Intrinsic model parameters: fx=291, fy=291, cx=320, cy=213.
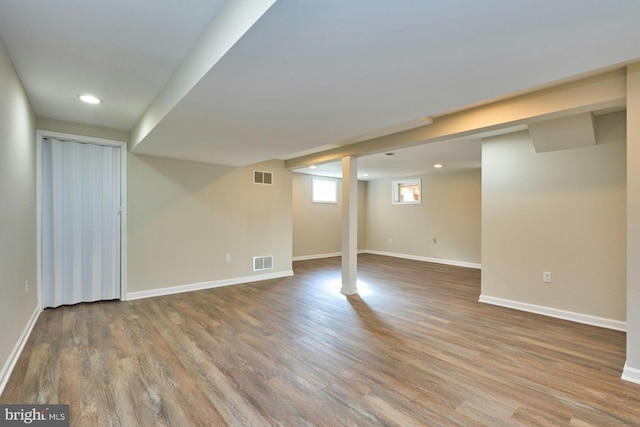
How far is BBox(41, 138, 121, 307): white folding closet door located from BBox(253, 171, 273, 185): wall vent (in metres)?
2.08

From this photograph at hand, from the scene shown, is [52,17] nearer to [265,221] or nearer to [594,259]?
[265,221]

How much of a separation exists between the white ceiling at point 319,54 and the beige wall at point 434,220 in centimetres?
524

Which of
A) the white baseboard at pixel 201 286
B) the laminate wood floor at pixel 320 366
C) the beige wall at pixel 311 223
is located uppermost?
the beige wall at pixel 311 223

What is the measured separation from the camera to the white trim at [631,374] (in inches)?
84.0

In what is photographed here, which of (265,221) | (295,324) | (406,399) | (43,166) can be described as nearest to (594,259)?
(406,399)

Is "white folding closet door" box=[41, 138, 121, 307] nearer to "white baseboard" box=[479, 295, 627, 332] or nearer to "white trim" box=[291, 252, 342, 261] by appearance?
"white trim" box=[291, 252, 342, 261]

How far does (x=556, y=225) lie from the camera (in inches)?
140

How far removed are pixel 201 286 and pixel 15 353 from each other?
2410mm

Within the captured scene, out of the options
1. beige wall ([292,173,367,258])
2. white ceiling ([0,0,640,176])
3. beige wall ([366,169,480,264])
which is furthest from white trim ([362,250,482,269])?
white ceiling ([0,0,640,176])

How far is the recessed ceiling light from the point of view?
9.44 ft

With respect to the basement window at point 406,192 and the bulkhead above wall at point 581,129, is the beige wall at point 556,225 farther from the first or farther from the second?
the basement window at point 406,192

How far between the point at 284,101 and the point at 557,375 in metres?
2.94

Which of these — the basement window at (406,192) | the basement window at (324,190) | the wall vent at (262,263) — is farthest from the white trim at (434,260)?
the wall vent at (262,263)

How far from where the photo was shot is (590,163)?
332cm
